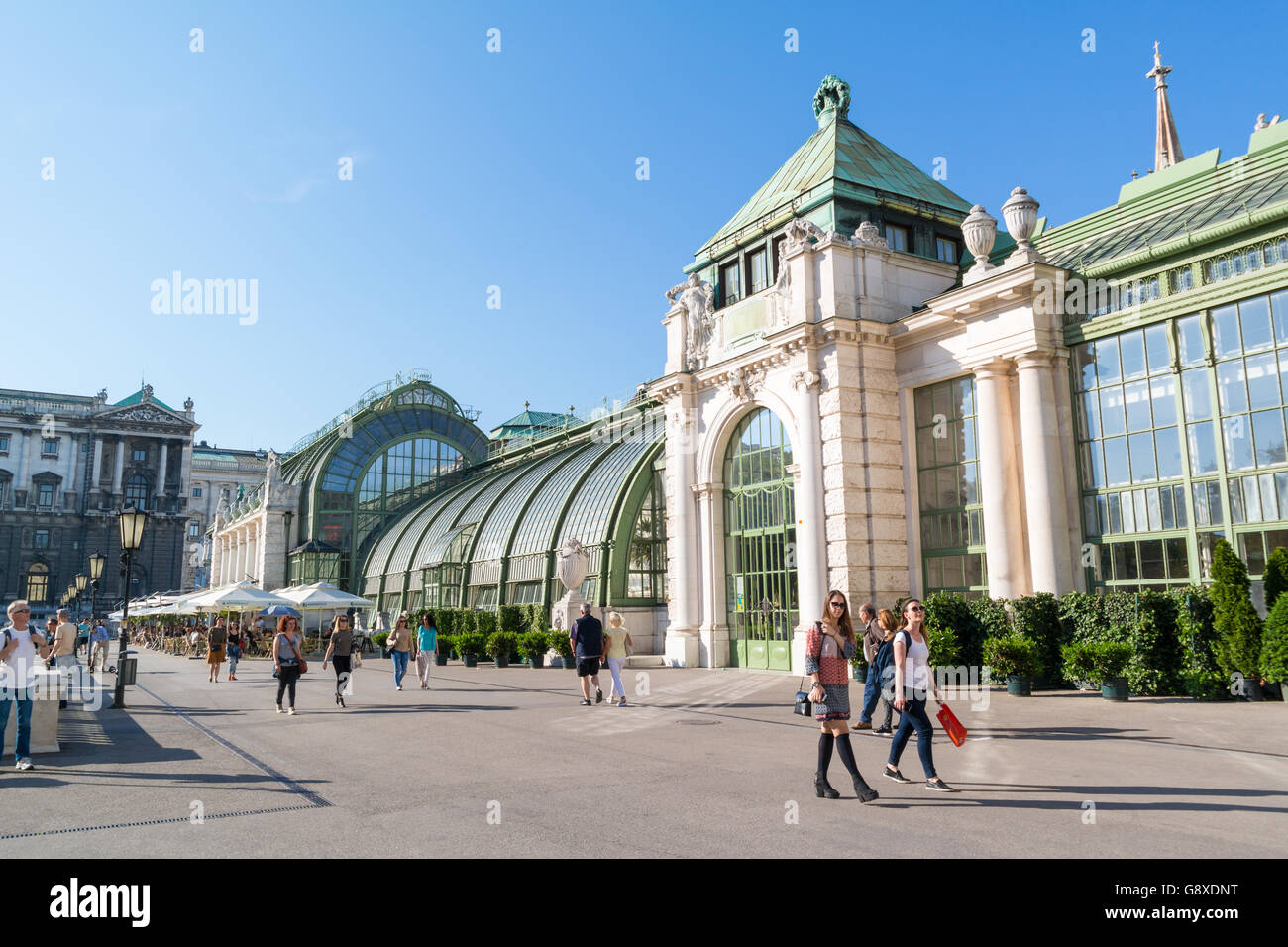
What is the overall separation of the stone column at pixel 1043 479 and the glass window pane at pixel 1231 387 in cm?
314

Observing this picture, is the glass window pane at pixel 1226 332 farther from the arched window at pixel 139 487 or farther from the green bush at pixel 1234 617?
the arched window at pixel 139 487

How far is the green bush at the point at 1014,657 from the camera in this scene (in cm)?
1709

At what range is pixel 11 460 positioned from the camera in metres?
95.2

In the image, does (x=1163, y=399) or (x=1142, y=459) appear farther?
(x=1142, y=459)

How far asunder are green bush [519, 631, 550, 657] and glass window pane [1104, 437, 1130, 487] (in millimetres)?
16937

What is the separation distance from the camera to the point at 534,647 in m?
29.6

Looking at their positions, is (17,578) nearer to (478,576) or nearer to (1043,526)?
(478,576)

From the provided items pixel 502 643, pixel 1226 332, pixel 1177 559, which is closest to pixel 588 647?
pixel 1177 559

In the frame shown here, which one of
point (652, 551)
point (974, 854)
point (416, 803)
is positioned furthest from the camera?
point (652, 551)

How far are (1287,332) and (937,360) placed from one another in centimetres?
747

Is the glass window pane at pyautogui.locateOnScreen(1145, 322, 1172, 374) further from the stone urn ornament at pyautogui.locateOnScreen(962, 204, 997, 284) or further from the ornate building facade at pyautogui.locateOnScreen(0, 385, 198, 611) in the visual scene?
the ornate building facade at pyautogui.locateOnScreen(0, 385, 198, 611)

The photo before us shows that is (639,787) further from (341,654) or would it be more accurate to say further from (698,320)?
(698,320)

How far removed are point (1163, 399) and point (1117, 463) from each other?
158 centimetres
